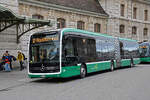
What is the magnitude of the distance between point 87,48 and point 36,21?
→ 519 centimetres

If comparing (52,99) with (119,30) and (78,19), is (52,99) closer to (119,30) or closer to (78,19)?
(78,19)

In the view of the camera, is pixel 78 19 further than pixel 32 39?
Yes

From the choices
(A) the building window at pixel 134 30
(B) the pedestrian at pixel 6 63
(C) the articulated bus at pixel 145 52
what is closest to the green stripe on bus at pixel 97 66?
(B) the pedestrian at pixel 6 63

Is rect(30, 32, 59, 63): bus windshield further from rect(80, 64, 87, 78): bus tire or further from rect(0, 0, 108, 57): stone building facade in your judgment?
rect(0, 0, 108, 57): stone building facade

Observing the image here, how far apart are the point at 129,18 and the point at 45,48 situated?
88.3 feet

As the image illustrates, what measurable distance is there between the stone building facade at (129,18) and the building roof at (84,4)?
2.61ft

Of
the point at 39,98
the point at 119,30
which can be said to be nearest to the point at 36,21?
the point at 39,98

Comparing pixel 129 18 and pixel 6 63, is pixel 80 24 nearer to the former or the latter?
pixel 129 18

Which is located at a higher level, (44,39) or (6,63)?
(44,39)

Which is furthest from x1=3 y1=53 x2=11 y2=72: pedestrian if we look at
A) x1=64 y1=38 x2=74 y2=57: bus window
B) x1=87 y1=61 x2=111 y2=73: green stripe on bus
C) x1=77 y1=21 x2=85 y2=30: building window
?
x1=77 y1=21 x2=85 y2=30: building window

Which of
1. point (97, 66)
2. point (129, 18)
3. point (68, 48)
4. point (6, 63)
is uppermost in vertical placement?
point (129, 18)

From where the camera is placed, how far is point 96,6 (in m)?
34.4

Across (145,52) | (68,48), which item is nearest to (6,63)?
(68,48)

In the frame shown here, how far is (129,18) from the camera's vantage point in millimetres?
37438
